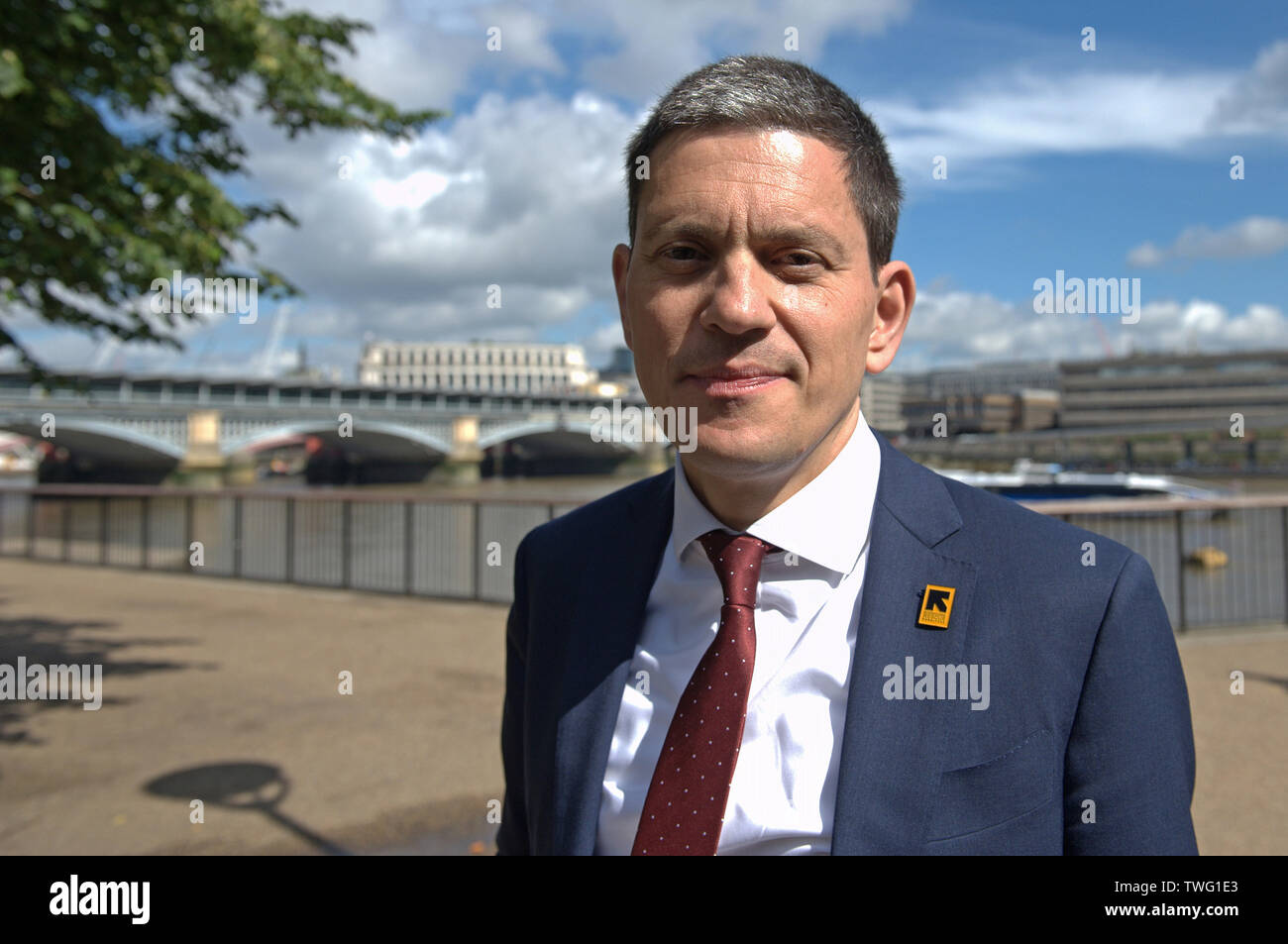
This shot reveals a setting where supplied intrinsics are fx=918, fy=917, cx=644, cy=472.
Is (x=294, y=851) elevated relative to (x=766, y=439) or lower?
lower

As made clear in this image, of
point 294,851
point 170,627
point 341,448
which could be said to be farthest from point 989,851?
point 341,448

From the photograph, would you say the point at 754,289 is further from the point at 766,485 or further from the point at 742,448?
the point at 766,485

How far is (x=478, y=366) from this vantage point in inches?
4956

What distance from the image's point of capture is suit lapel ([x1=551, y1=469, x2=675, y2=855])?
1682mm

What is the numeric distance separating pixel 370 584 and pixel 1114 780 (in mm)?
12908

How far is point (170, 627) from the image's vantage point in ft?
33.4

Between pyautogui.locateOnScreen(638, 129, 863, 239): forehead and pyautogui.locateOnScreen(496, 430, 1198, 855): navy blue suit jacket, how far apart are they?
56cm

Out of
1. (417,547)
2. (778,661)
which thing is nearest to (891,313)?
(778,661)
